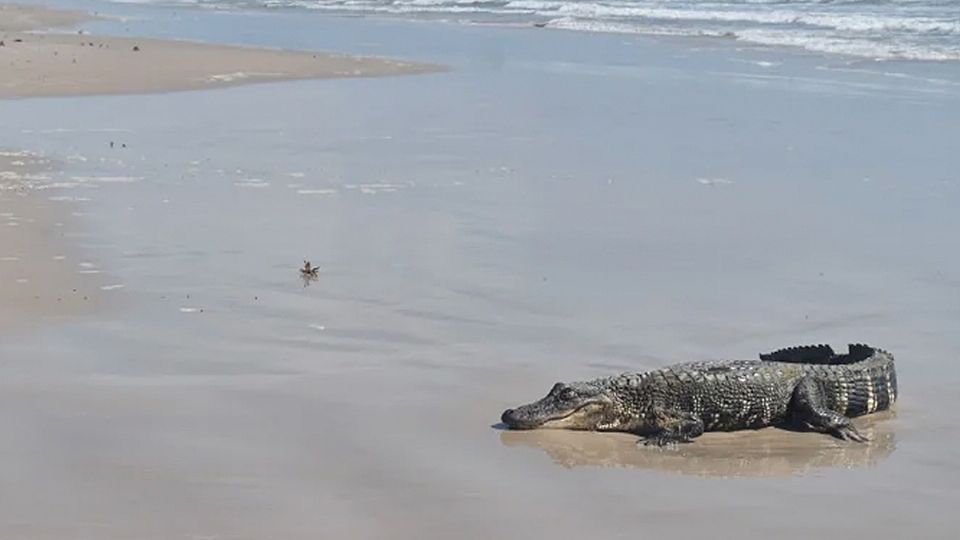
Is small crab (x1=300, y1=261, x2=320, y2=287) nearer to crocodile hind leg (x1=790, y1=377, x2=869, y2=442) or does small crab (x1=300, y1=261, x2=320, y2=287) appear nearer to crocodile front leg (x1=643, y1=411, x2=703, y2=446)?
crocodile front leg (x1=643, y1=411, x2=703, y2=446)

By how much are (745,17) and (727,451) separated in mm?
28536

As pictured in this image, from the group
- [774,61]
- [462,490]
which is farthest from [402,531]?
[774,61]

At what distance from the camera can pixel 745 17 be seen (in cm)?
3369

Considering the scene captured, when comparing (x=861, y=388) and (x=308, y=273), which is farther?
(x=308, y=273)

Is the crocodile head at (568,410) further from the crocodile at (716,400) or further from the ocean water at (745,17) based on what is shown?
the ocean water at (745,17)

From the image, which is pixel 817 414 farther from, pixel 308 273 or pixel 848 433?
pixel 308 273

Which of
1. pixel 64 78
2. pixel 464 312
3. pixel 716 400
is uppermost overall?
pixel 716 400

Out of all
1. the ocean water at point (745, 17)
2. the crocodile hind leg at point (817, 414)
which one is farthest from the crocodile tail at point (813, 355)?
the ocean water at point (745, 17)

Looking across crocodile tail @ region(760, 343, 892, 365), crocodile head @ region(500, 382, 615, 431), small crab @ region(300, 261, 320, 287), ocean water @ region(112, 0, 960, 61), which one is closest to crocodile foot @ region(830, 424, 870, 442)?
crocodile tail @ region(760, 343, 892, 365)

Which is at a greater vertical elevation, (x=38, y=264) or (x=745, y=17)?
(x=38, y=264)

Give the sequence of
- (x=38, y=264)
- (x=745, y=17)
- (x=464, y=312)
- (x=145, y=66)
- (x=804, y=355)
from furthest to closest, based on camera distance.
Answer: (x=745, y=17), (x=145, y=66), (x=38, y=264), (x=464, y=312), (x=804, y=355)

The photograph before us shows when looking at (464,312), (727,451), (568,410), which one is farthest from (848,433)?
(464,312)

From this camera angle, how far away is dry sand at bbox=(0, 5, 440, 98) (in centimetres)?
1889

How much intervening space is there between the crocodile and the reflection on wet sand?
49 millimetres
